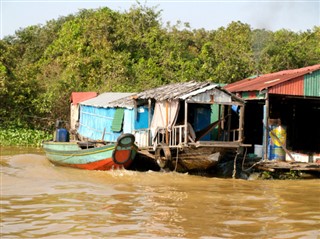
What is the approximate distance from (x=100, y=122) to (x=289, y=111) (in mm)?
6977

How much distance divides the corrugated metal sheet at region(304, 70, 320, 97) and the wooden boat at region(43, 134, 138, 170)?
18.7 ft

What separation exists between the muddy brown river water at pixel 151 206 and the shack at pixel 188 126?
637mm

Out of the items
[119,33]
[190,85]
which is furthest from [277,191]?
[119,33]

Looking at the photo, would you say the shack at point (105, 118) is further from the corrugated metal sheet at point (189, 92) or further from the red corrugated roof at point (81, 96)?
the corrugated metal sheet at point (189, 92)

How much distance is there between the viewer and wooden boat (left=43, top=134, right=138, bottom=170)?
49.0ft

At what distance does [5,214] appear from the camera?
30.5ft

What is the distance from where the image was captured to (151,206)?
10562mm

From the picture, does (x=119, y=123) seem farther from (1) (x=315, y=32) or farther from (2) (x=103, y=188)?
(1) (x=315, y=32)

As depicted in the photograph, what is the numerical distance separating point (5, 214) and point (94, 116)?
35.5ft

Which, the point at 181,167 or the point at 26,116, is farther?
the point at 26,116

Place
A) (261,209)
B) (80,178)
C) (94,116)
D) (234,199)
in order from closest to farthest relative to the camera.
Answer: (261,209) → (234,199) → (80,178) → (94,116)

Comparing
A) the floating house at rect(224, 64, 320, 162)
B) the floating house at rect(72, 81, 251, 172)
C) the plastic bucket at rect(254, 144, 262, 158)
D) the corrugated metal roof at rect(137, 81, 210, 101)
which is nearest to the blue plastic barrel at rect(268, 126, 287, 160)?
the floating house at rect(224, 64, 320, 162)

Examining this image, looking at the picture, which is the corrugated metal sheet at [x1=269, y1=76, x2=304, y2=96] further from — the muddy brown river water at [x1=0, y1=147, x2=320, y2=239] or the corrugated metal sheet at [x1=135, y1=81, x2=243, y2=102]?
the muddy brown river water at [x1=0, y1=147, x2=320, y2=239]

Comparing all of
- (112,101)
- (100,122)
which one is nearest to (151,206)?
(112,101)
